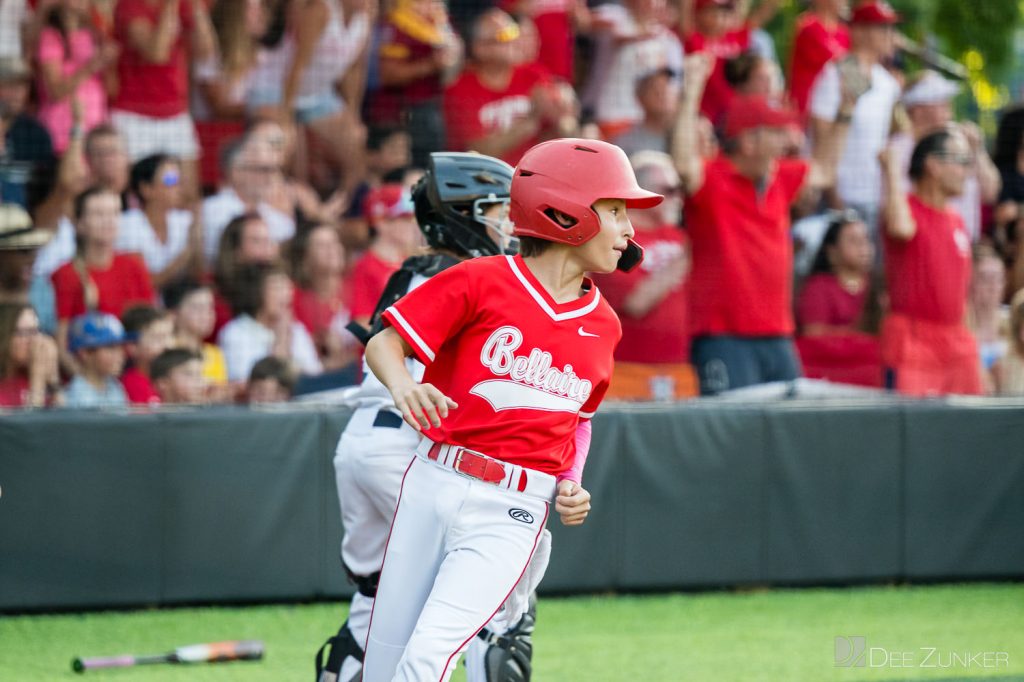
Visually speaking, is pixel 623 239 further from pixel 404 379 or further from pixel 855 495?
pixel 855 495

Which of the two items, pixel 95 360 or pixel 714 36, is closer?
pixel 95 360

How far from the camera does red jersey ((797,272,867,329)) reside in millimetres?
7715

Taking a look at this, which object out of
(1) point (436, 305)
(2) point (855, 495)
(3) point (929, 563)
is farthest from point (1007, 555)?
(1) point (436, 305)

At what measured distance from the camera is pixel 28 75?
722 cm

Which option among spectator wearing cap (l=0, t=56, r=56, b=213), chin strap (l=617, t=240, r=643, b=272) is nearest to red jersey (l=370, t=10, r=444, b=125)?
spectator wearing cap (l=0, t=56, r=56, b=213)

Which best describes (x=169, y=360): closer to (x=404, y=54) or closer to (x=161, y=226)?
(x=161, y=226)

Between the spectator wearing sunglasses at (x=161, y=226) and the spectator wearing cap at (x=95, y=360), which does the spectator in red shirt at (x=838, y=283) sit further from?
the spectator wearing cap at (x=95, y=360)

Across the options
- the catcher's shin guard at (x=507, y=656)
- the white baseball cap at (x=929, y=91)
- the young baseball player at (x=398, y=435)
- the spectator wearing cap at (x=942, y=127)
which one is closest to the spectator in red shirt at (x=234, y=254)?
the young baseball player at (x=398, y=435)

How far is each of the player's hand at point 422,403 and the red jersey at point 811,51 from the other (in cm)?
595

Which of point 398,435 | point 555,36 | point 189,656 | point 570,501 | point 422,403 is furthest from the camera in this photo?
point 555,36

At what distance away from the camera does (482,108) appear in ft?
26.0

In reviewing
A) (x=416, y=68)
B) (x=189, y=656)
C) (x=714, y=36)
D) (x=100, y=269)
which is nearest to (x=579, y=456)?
(x=189, y=656)

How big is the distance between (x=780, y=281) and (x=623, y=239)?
4.04 metres

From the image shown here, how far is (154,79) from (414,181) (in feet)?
5.51
